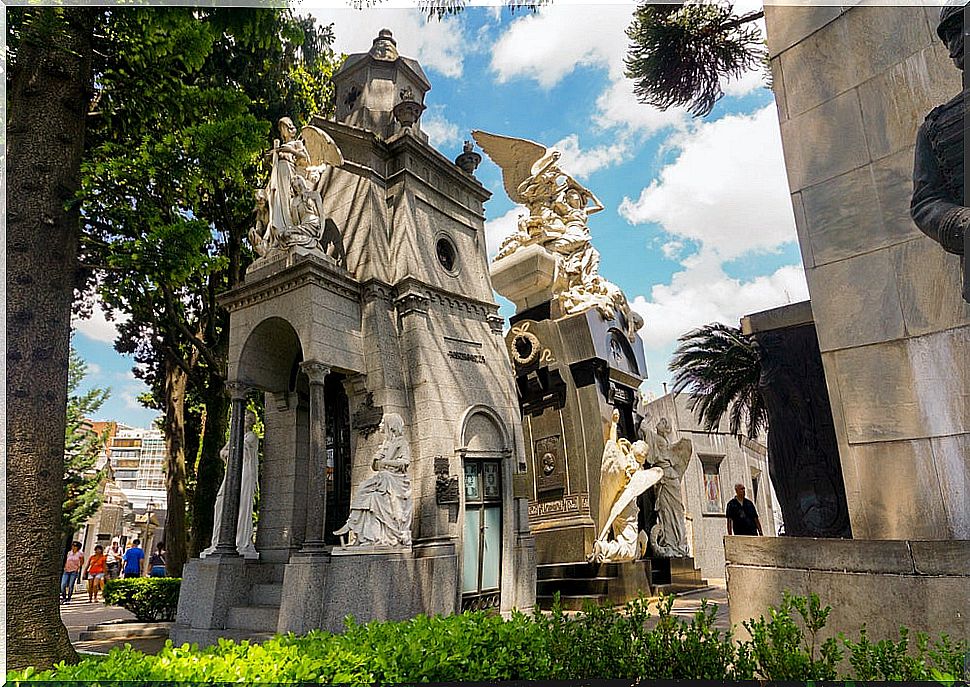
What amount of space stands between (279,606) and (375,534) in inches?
Result: 83.1

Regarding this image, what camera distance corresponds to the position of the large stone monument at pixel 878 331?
3.74 m

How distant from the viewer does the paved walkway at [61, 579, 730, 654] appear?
10.2 m

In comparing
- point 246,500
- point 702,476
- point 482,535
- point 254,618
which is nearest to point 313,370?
point 246,500

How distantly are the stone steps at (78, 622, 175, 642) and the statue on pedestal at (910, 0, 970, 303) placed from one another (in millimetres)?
13247

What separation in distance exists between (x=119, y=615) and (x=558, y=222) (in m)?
16.2

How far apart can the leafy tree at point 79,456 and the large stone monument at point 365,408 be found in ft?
44.3

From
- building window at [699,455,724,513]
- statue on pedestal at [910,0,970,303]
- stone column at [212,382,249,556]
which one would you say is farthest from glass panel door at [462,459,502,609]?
building window at [699,455,724,513]

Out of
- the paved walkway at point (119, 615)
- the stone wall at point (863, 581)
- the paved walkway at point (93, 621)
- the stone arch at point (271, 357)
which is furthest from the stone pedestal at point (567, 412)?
the stone wall at point (863, 581)

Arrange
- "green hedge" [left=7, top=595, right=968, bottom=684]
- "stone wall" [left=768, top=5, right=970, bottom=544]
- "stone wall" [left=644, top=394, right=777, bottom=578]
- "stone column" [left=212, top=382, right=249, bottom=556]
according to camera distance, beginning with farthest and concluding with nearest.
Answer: "stone wall" [left=644, top=394, right=777, bottom=578] < "stone column" [left=212, top=382, right=249, bottom=556] < "stone wall" [left=768, top=5, right=970, bottom=544] < "green hedge" [left=7, top=595, right=968, bottom=684]

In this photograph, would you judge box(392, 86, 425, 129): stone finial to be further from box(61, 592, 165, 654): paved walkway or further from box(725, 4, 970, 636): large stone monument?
box(61, 592, 165, 654): paved walkway

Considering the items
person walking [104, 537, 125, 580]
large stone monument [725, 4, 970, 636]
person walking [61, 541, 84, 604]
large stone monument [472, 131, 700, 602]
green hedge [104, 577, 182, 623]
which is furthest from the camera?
person walking [104, 537, 125, 580]

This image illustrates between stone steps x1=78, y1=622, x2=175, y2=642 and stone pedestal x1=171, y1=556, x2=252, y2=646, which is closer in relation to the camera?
stone pedestal x1=171, y1=556, x2=252, y2=646

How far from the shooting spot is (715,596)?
1291cm

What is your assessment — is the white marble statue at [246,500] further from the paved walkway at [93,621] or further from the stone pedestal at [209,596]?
the paved walkway at [93,621]
